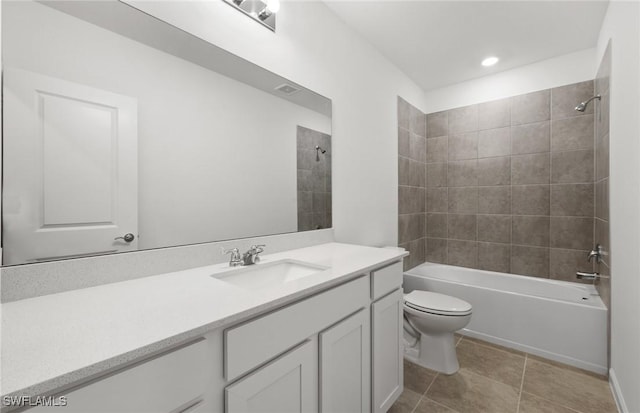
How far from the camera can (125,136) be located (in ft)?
3.41

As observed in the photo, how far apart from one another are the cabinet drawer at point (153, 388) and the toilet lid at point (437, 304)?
167cm

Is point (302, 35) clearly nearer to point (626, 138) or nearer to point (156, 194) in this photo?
point (156, 194)

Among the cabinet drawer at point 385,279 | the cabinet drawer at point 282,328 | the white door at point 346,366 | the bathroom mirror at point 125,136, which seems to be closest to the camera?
the cabinet drawer at point 282,328

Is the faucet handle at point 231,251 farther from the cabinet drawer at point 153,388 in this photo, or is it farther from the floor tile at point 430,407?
the floor tile at point 430,407

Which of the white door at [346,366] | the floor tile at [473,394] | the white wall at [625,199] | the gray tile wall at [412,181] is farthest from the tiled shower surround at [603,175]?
the white door at [346,366]

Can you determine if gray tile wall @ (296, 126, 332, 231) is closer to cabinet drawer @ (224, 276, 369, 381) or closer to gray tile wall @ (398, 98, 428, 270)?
cabinet drawer @ (224, 276, 369, 381)

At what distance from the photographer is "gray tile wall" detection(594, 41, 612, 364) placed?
184 cm

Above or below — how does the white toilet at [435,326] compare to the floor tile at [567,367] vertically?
above

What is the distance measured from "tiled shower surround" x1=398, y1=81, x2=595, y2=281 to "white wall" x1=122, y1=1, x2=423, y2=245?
315 millimetres

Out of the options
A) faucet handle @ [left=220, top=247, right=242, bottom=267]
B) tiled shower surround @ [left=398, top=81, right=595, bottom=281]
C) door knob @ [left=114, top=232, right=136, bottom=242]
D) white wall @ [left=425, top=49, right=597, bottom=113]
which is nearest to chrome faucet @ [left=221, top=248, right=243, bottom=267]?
faucet handle @ [left=220, top=247, right=242, bottom=267]

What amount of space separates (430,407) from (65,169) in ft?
6.85

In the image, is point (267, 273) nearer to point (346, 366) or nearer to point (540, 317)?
point (346, 366)

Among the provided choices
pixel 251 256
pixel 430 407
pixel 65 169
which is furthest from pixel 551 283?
pixel 65 169

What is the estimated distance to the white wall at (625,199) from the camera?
129 centimetres
